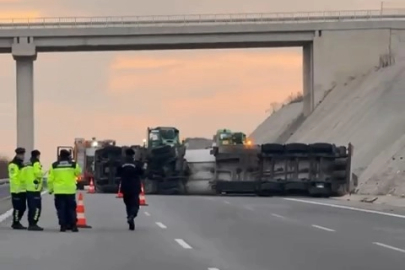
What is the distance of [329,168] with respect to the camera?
49.2 meters

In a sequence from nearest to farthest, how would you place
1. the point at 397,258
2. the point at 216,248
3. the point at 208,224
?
the point at 397,258, the point at 216,248, the point at 208,224

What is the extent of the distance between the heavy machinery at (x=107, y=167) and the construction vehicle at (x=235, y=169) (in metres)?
5.96

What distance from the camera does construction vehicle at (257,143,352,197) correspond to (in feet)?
160

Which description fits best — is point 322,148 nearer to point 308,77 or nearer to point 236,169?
point 236,169

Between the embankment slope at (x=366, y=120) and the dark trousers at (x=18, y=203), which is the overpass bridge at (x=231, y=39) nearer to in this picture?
the embankment slope at (x=366, y=120)

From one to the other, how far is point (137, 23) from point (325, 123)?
50.5ft

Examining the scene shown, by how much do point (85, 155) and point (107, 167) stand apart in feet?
34.7

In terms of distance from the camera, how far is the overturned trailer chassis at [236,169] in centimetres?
4988

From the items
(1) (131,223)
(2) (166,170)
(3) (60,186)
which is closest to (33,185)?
(3) (60,186)

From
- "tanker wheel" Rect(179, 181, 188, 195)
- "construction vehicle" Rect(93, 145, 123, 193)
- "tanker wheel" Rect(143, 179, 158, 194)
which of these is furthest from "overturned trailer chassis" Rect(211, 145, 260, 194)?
"construction vehicle" Rect(93, 145, 123, 193)

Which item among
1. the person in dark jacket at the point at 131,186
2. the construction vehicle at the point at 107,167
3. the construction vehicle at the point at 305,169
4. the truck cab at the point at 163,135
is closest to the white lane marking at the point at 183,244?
the person in dark jacket at the point at 131,186

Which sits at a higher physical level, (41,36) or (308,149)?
(41,36)

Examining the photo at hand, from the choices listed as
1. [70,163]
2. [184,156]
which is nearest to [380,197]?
[184,156]

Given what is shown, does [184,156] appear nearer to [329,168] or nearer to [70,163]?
[329,168]
